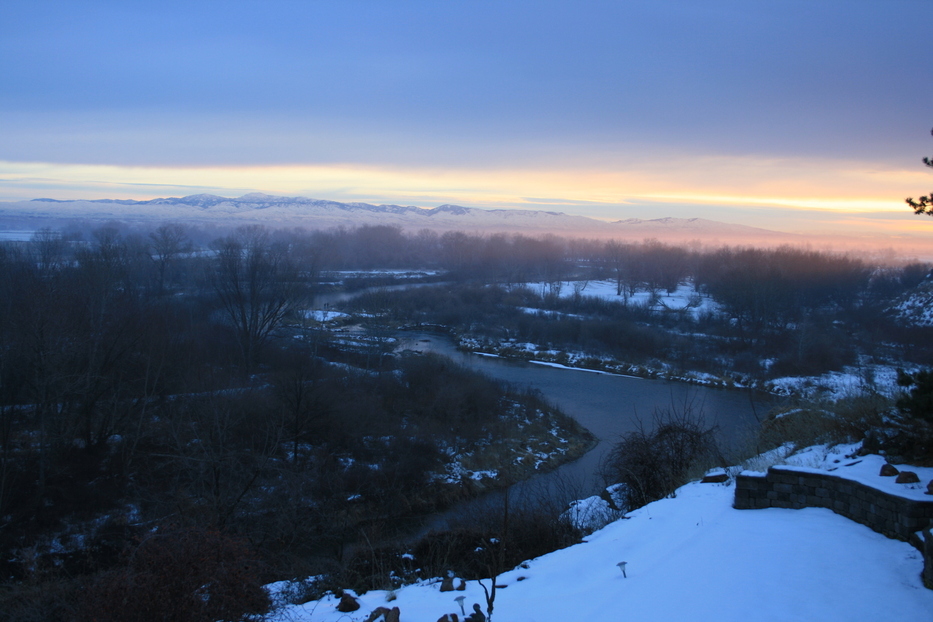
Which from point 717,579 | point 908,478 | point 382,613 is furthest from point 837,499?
point 382,613

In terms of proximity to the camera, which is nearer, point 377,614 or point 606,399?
point 377,614

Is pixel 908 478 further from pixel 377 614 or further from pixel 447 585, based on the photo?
pixel 377 614

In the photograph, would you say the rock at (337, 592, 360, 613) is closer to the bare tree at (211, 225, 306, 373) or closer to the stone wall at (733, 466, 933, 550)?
the stone wall at (733, 466, 933, 550)

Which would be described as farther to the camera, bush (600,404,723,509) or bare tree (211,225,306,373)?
bare tree (211,225,306,373)

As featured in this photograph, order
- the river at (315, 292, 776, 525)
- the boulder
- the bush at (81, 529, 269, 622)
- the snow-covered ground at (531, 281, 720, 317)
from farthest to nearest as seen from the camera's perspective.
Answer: the snow-covered ground at (531, 281, 720, 317), the river at (315, 292, 776, 525), the boulder, the bush at (81, 529, 269, 622)

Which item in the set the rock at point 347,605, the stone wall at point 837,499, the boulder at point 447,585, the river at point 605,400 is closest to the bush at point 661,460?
the stone wall at point 837,499

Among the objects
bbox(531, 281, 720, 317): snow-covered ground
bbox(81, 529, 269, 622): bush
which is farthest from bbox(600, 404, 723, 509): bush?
bbox(531, 281, 720, 317): snow-covered ground
